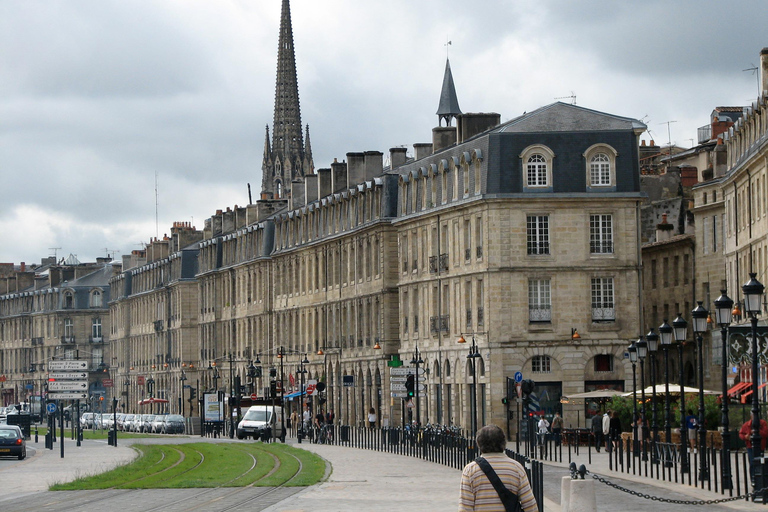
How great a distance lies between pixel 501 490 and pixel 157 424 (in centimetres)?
9696

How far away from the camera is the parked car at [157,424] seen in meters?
111

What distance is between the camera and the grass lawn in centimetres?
4333

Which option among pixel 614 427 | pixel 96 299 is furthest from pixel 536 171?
pixel 96 299

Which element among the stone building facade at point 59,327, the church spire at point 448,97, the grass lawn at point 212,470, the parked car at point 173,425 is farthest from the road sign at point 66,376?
the stone building facade at point 59,327

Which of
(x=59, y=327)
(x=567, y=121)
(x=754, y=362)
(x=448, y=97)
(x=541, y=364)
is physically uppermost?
(x=448, y=97)

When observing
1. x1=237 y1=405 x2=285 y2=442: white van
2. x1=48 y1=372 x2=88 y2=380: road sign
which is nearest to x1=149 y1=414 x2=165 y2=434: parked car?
x1=237 y1=405 x2=285 y2=442: white van

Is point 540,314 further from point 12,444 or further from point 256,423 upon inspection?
point 12,444

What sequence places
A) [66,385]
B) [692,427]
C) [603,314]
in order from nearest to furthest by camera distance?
1. [692,427]
2. [66,385]
3. [603,314]

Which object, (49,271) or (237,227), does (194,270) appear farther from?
(49,271)

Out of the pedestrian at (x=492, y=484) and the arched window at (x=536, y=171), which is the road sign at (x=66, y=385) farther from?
the pedestrian at (x=492, y=484)

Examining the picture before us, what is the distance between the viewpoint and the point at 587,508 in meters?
24.0

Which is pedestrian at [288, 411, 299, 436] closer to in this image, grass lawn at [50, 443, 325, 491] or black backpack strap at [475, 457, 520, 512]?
grass lawn at [50, 443, 325, 491]

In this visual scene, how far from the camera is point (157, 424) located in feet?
368

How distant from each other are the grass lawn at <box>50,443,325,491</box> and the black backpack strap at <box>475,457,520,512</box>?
25.5m
